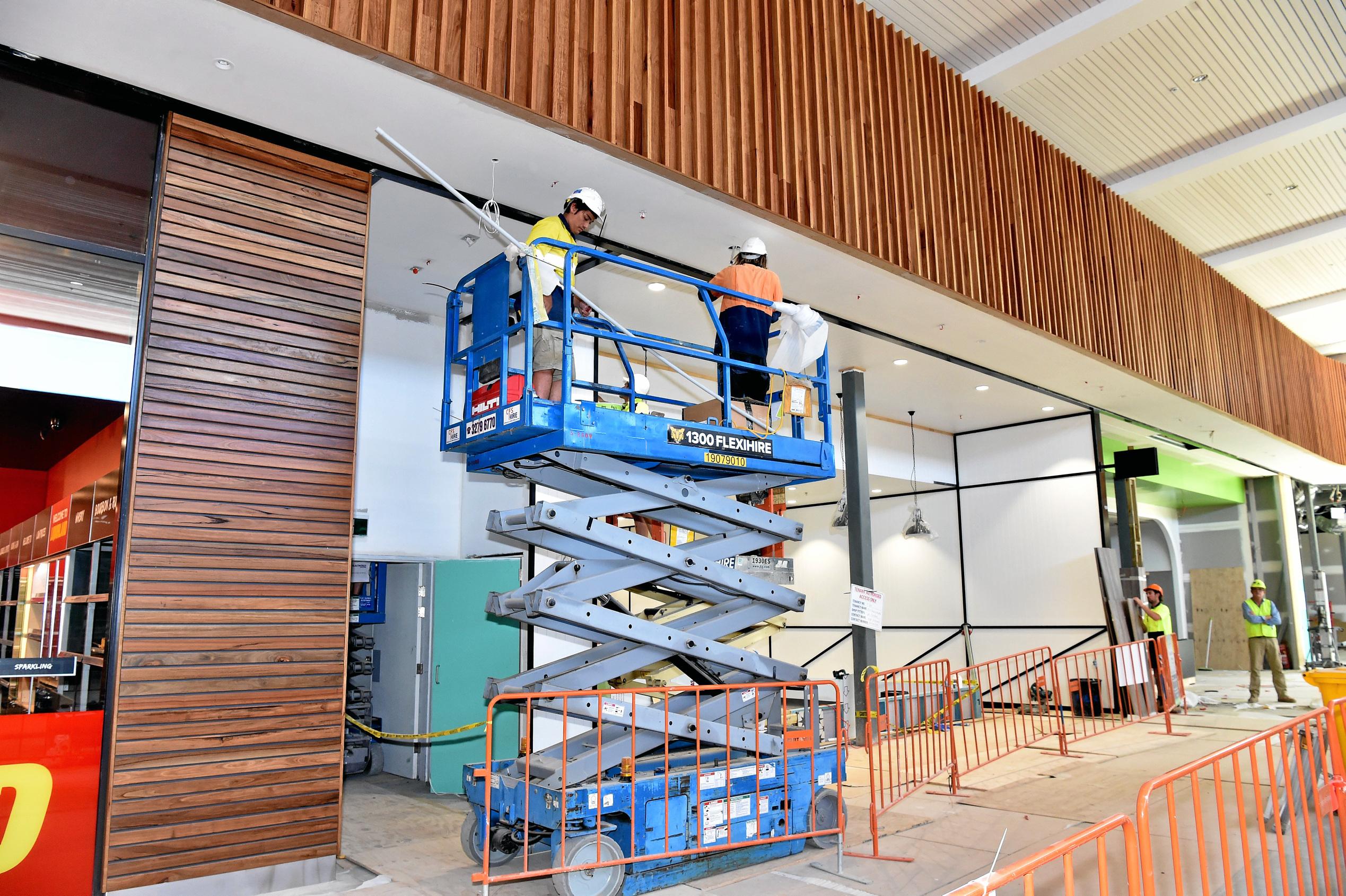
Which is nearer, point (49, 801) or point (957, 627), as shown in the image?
point (49, 801)

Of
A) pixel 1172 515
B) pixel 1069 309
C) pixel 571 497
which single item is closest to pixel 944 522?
pixel 1069 309

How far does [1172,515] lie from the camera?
2478cm

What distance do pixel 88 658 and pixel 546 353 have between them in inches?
128

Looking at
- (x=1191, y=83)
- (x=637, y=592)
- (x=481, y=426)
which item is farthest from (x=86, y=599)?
(x=1191, y=83)

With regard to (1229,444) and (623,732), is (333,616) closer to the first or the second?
(623,732)

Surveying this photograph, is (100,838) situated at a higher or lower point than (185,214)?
lower

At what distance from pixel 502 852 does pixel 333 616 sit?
2058 millimetres

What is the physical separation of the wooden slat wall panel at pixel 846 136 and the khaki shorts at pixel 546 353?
1467mm

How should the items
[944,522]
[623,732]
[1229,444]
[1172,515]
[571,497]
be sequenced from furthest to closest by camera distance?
1. [1172,515]
2. [1229,444]
3. [944,522]
4. [571,497]
5. [623,732]

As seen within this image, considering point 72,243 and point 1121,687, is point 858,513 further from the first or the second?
point 72,243

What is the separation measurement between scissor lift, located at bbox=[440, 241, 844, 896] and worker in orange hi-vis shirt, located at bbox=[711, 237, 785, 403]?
0.82 feet

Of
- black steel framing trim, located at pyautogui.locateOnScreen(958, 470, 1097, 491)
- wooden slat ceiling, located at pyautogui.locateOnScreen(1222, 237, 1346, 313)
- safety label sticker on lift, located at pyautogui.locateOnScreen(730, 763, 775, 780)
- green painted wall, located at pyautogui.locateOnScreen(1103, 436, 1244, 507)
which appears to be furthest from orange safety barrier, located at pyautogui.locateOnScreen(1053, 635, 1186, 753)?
green painted wall, located at pyautogui.locateOnScreen(1103, 436, 1244, 507)

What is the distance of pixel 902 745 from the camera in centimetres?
1120

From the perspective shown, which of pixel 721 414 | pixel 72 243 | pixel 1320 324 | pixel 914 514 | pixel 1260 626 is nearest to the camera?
pixel 72 243
